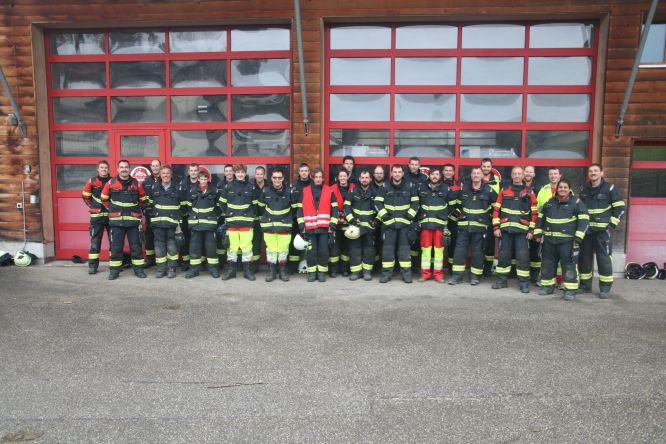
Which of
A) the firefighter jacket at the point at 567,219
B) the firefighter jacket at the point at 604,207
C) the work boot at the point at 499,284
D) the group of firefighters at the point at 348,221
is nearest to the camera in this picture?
the firefighter jacket at the point at 567,219

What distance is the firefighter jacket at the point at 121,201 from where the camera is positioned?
25.0 feet

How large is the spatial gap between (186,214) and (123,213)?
38.0 inches

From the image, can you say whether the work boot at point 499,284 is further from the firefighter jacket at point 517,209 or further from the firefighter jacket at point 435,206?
the firefighter jacket at point 435,206

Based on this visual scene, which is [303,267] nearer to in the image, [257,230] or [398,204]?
[257,230]

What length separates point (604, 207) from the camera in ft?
22.2

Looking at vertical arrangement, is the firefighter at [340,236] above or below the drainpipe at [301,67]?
below

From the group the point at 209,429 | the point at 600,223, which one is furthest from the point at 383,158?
the point at 209,429

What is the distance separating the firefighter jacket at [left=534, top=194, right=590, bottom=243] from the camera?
659 centimetres

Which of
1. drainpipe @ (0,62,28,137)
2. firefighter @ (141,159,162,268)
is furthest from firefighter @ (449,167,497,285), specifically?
drainpipe @ (0,62,28,137)

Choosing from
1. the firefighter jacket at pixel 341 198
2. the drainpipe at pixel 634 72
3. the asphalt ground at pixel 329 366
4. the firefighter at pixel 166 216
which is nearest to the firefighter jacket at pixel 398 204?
the firefighter jacket at pixel 341 198

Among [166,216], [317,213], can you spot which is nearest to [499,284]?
[317,213]

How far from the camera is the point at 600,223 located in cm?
680

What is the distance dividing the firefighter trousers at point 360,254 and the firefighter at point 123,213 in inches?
134

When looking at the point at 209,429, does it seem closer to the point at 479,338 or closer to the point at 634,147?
the point at 479,338
